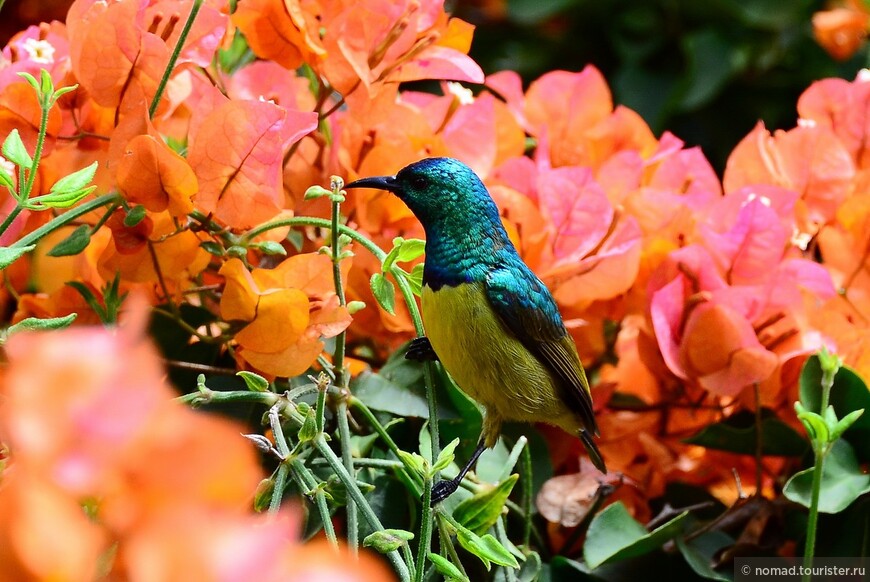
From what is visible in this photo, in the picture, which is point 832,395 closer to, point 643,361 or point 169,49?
point 643,361

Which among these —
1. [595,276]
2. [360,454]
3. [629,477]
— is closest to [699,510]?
[629,477]

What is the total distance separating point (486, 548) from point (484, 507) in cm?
4

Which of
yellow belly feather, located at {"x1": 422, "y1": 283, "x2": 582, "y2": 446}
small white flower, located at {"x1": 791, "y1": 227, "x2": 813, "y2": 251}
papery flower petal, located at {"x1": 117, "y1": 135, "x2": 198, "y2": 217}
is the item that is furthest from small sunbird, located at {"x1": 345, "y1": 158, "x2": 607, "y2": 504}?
small white flower, located at {"x1": 791, "y1": 227, "x2": 813, "y2": 251}

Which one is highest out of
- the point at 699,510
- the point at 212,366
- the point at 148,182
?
the point at 148,182

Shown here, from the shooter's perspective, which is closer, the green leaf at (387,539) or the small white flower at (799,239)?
the green leaf at (387,539)

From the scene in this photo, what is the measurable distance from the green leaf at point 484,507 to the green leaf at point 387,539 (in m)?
0.09

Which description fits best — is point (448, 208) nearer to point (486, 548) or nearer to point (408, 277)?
point (408, 277)

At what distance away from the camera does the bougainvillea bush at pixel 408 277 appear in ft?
1.55

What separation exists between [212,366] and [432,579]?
0.60 feet

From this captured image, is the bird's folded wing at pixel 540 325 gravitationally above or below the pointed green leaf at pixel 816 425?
below

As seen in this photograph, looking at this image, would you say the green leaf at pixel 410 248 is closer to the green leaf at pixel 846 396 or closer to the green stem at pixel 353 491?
the green stem at pixel 353 491

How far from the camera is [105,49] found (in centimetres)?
50

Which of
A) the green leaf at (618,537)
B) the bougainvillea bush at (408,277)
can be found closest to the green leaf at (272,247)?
the bougainvillea bush at (408,277)

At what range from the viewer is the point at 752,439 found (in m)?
0.64
